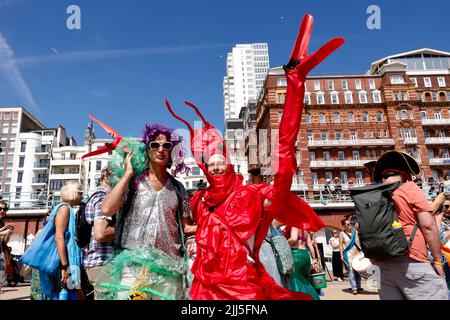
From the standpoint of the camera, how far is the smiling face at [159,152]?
8.54 feet

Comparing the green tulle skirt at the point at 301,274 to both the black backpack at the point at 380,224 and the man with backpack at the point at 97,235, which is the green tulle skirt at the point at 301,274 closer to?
the black backpack at the point at 380,224

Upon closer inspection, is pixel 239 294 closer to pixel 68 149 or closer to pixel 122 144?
pixel 122 144

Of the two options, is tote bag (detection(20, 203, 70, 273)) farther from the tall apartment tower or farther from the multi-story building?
the tall apartment tower

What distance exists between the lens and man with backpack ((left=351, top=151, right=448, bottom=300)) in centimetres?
286

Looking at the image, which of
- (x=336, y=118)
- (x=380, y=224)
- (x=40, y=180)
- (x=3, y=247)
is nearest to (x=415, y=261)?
(x=380, y=224)

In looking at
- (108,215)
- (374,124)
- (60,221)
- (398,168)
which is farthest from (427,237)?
(374,124)

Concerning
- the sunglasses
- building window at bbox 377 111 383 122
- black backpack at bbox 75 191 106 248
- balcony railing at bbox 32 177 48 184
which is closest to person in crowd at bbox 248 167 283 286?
the sunglasses

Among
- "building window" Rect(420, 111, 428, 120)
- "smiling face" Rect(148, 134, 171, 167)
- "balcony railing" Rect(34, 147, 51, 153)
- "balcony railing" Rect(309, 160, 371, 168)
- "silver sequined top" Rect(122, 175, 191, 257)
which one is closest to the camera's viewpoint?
"silver sequined top" Rect(122, 175, 191, 257)

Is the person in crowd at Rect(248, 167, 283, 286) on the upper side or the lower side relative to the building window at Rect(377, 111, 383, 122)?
lower

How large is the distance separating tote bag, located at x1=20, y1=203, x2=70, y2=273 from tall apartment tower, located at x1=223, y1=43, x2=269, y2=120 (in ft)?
394

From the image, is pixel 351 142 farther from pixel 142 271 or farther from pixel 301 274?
pixel 142 271

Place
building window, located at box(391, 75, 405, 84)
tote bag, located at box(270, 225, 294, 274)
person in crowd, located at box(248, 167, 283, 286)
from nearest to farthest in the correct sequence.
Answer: person in crowd, located at box(248, 167, 283, 286)
tote bag, located at box(270, 225, 294, 274)
building window, located at box(391, 75, 405, 84)

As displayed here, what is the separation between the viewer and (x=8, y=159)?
240 feet

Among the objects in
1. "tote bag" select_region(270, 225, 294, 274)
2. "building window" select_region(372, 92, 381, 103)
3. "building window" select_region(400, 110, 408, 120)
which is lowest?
"tote bag" select_region(270, 225, 294, 274)
